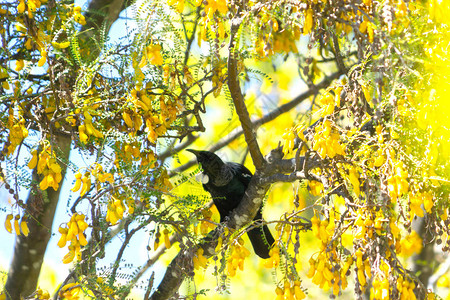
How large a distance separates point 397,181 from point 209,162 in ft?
4.66

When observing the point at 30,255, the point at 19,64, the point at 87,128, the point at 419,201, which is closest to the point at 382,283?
the point at 419,201

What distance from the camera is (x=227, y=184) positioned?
284 cm

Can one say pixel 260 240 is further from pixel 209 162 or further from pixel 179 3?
pixel 179 3

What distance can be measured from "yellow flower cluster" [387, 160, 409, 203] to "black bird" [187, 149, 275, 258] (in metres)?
1.28

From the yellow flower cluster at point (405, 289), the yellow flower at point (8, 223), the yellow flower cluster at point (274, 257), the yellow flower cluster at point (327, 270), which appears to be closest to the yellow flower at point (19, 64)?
the yellow flower at point (8, 223)

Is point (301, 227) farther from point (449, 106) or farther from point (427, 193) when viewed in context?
point (449, 106)

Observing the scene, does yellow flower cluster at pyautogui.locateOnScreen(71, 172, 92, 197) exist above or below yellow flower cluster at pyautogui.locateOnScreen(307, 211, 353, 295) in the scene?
above

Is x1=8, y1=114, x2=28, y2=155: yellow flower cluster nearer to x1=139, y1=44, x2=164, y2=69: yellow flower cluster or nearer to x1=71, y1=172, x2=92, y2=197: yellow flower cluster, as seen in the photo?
x1=71, y1=172, x2=92, y2=197: yellow flower cluster

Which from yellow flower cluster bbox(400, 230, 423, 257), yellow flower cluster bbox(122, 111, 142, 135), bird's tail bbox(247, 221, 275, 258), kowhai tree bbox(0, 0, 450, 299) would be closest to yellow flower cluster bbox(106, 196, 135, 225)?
kowhai tree bbox(0, 0, 450, 299)

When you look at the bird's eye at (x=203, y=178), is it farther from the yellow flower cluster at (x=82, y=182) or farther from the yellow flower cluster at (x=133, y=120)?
the yellow flower cluster at (x=82, y=182)

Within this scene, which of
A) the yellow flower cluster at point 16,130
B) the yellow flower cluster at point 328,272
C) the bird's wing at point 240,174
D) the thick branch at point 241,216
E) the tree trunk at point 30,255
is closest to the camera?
the yellow flower cluster at point 328,272

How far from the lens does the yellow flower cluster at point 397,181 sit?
1376 mm

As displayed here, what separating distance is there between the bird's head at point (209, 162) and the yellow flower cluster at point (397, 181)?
4.54ft

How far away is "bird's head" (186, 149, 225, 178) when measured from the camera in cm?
271
